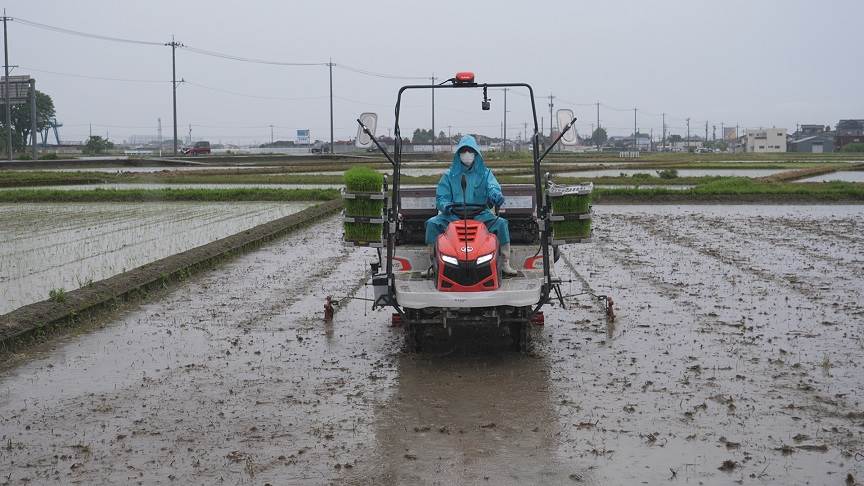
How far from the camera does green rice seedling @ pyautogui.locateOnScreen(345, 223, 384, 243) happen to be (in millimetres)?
8336

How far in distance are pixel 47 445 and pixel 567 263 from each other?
9.02m

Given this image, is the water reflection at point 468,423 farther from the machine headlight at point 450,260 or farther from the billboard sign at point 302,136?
the billboard sign at point 302,136

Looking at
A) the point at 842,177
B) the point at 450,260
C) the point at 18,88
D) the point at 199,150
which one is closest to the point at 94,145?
the point at 199,150

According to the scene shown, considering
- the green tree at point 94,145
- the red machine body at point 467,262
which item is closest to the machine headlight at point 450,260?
the red machine body at point 467,262

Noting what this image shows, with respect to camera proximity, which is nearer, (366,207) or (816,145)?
(366,207)

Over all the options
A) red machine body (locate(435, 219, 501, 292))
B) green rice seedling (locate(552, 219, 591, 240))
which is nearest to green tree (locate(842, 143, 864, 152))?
green rice seedling (locate(552, 219, 591, 240))

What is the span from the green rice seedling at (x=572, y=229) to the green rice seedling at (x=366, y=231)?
61.4 inches

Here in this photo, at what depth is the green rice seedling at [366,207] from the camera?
8297 mm

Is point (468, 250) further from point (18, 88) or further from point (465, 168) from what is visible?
point (18, 88)

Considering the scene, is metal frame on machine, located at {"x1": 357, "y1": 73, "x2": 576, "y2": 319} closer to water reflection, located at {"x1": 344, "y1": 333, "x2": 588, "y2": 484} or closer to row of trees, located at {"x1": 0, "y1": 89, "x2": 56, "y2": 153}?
water reflection, located at {"x1": 344, "y1": 333, "x2": 588, "y2": 484}

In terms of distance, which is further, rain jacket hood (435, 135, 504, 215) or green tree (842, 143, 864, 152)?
green tree (842, 143, 864, 152)

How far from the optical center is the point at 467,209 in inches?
312

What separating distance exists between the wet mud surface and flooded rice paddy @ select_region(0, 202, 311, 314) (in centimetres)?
182

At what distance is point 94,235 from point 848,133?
108623 millimetres
